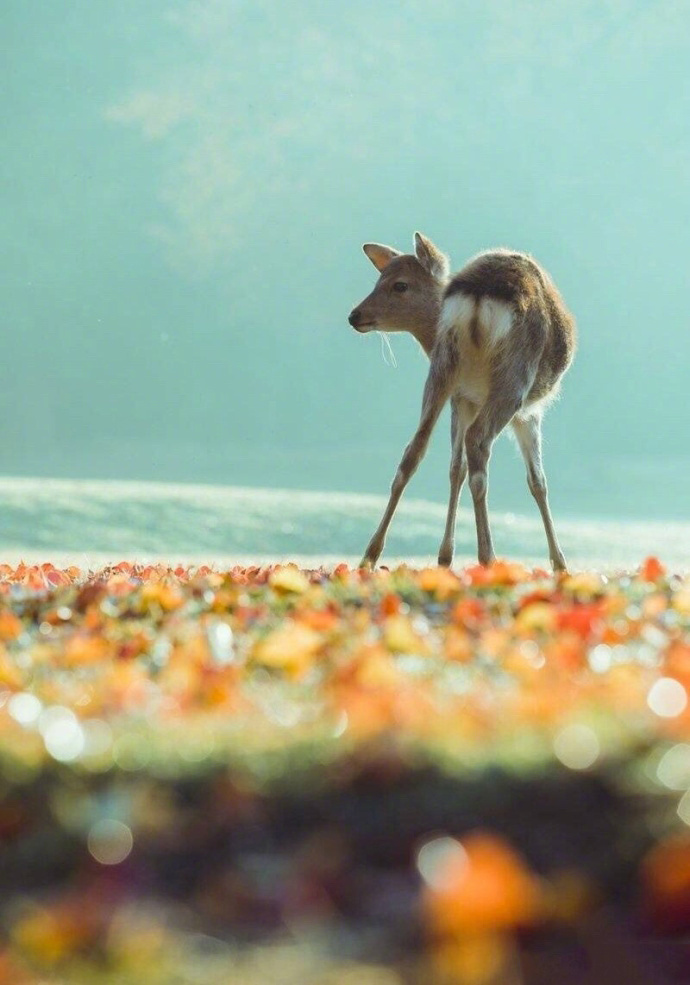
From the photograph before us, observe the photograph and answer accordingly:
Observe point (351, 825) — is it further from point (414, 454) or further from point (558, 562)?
point (558, 562)

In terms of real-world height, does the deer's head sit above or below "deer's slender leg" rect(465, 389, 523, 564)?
above

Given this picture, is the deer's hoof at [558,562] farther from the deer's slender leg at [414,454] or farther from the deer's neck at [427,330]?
the deer's neck at [427,330]

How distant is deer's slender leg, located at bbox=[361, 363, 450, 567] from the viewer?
8.17 metres

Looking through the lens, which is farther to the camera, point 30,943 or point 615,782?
point 615,782

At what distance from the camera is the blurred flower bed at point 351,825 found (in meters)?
2.16

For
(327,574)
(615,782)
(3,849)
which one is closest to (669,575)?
(327,574)

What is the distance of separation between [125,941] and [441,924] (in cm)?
60

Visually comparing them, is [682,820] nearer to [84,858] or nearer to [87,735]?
[84,858]

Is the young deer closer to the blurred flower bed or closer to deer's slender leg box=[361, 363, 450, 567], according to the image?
deer's slender leg box=[361, 363, 450, 567]

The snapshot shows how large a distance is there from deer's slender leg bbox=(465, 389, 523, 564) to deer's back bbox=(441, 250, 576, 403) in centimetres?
28

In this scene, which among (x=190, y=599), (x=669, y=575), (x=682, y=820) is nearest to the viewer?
(x=682, y=820)

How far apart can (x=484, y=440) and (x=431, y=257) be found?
2.09m

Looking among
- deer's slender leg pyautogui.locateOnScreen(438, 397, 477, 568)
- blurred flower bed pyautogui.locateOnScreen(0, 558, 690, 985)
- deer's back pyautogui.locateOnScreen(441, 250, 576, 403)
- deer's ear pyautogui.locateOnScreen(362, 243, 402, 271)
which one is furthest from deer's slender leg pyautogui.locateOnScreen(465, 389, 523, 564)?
blurred flower bed pyautogui.locateOnScreen(0, 558, 690, 985)

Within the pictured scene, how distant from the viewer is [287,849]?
8.20 ft
